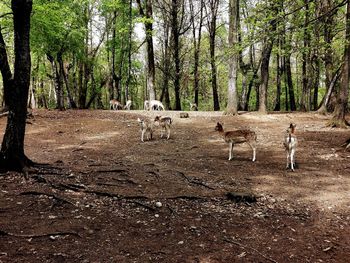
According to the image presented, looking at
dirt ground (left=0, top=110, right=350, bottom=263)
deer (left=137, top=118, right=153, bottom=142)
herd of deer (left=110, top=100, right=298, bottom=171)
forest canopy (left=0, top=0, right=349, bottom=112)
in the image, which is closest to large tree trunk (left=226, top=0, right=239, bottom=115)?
forest canopy (left=0, top=0, right=349, bottom=112)

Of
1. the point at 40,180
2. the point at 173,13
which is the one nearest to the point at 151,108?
the point at 173,13

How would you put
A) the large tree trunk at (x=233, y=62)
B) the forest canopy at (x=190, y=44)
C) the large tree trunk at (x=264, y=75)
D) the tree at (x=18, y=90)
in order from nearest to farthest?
the tree at (x=18, y=90) < the forest canopy at (x=190, y=44) < the large tree trunk at (x=233, y=62) < the large tree trunk at (x=264, y=75)

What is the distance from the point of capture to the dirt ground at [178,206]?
5602mm

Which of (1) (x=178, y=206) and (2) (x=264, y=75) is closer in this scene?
(1) (x=178, y=206)

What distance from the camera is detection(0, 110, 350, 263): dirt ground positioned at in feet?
18.4

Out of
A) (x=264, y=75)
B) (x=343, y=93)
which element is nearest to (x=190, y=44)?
(x=264, y=75)

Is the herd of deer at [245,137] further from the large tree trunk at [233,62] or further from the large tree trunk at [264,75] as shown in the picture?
the large tree trunk at [264,75]

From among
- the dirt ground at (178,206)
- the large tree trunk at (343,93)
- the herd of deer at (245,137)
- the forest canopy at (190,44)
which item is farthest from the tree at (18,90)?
the large tree trunk at (343,93)

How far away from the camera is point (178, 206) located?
298 inches

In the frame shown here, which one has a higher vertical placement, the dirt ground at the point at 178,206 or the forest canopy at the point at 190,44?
the forest canopy at the point at 190,44

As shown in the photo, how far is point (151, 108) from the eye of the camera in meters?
26.8

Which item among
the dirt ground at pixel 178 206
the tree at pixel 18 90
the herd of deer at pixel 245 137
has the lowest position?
the dirt ground at pixel 178 206

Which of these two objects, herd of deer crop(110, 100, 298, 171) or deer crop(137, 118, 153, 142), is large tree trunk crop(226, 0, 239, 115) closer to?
herd of deer crop(110, 100, 298, 171)

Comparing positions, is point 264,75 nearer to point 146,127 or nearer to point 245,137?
point 146,127
